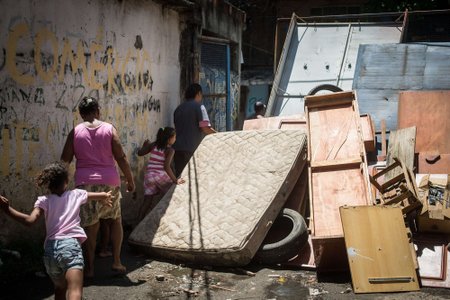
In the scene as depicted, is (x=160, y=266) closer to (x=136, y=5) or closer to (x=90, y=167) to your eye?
(x=90, y=167)

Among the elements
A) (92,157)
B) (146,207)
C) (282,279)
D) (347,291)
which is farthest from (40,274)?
(347,291)

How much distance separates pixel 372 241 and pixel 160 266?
220 cm

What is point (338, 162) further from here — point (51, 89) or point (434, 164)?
point (51, 89)

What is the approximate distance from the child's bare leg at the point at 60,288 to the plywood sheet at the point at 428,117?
5.04m

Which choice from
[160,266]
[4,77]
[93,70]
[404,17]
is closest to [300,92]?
[404,17]

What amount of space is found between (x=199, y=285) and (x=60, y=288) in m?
1.66

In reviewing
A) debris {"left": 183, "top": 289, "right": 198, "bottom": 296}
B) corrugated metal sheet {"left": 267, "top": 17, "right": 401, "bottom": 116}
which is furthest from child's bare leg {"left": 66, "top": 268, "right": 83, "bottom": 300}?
corrugated metal sheet {"left": 267, "top": 17, "right": 401, "bottom": 116}

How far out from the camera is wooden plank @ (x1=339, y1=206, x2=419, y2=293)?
5.06 meters

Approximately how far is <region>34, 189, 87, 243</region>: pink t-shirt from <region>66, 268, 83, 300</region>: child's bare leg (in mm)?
260

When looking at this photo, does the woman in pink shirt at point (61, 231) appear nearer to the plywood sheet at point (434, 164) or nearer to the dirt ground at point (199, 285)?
the dirt ground at point (199, 285)

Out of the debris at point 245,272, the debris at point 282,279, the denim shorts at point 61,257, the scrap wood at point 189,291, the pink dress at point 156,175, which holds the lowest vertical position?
the debris at point 282,279

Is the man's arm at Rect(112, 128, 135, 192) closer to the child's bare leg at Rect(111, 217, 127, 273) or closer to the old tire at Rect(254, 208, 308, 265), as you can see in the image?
the child's bare leg at Rect(111, 217, 127, 273)

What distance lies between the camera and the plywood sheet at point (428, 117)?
24.4ft

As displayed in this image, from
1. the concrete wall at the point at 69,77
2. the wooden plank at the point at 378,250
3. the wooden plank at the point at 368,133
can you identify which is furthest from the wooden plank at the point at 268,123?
the wooden plank at the point at 378,250
